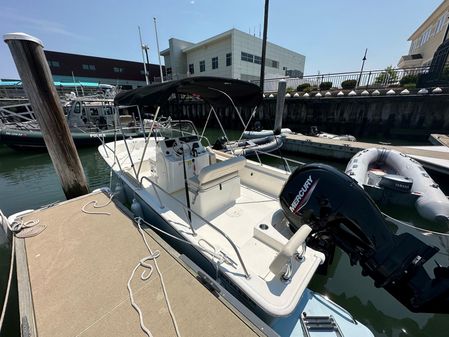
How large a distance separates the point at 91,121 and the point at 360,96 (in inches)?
664

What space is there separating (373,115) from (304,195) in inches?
515

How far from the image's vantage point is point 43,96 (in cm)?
312

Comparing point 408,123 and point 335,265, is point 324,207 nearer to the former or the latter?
point 335,265

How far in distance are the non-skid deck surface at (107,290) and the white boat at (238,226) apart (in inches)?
12.8

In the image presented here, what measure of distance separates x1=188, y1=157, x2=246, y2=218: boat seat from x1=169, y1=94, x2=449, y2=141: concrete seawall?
6544 mm

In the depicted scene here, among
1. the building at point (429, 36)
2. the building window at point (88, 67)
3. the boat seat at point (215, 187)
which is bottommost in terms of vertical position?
the boat seat at point (215, 187)

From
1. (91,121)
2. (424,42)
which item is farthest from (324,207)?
(424,42)

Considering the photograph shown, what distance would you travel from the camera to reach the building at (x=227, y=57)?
21.1m

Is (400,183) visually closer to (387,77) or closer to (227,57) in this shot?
(387,77)

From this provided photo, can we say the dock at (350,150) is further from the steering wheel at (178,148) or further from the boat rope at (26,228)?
the boat rope at (26,228)

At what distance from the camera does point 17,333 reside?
90.0 inches

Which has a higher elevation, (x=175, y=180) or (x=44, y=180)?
(x=175, y=180)

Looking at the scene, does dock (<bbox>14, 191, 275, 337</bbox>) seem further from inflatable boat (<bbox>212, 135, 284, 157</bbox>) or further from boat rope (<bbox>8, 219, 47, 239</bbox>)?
inflatable boat (<bbox>212, 135, 284, 157</bbox>)

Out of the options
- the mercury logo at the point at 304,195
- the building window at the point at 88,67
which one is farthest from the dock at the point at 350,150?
the building window at the point at 88,67
